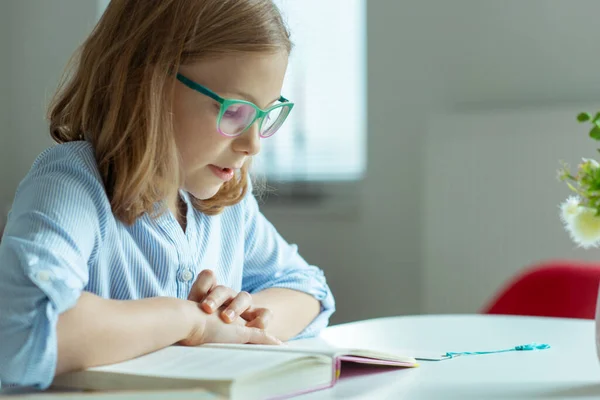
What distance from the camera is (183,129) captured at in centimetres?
111

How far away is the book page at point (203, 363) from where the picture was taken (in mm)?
776

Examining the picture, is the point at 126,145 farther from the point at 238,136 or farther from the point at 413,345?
the point at 413,345

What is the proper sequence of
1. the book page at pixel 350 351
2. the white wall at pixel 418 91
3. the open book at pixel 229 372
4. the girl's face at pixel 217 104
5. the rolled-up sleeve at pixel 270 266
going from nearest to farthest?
the open book at pixel 229 372 < the book page at pixel 350 351 < the girl's face at pixel 217 104 < the rolled-up sleeve at pixel 270 266 < the white wall at pixel 418 91

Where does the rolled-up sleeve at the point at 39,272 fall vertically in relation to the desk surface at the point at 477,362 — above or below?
above

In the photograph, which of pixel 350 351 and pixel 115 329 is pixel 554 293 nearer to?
pixel 350 351

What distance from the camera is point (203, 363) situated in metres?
0.83

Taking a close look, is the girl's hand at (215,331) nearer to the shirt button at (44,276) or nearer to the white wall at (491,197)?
the shirt button at (44,276)

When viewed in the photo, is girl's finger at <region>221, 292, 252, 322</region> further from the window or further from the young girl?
the window

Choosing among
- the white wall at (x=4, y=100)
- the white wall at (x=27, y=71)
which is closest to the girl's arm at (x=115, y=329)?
the white wall at (x=27, y=71)

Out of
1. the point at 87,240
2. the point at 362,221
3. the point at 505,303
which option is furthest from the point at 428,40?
the point at 87,240

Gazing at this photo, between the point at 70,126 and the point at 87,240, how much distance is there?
0.26 meters

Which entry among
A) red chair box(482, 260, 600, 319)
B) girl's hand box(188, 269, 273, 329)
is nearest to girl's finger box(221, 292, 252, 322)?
girl's hand box(188, 269, 273, 329)

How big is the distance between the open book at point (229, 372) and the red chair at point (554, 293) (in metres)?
1.10

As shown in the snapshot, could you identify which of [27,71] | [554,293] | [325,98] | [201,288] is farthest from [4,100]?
[201,288]
